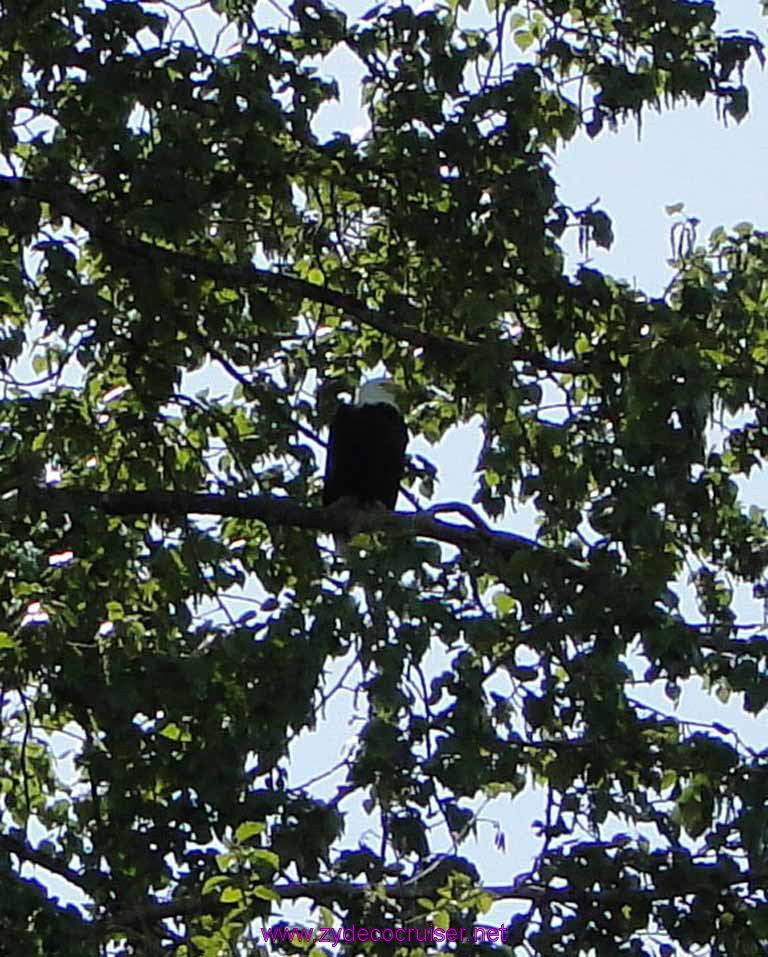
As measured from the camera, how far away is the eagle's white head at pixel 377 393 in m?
6.70

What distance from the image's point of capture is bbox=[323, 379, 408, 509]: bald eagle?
7.23m

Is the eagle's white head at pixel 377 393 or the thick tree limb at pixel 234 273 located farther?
the eagle's white head at pixel 377 393

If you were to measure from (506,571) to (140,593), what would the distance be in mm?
1000

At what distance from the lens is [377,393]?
703cm

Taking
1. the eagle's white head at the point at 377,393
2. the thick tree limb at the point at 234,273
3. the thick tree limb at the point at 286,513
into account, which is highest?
the eagle's white head at the point at 377,393

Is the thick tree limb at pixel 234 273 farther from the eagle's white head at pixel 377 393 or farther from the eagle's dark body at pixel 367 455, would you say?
the eagle's dark body at pixel 367 455

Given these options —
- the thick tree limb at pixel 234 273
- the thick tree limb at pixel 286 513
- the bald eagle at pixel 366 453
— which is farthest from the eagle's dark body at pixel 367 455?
the thick tree limb at pixel 286 513

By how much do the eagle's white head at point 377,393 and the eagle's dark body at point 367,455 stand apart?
0.04 meters

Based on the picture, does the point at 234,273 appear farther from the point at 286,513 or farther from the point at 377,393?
the point at 377,393

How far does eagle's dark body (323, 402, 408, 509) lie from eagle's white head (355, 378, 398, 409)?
36mm

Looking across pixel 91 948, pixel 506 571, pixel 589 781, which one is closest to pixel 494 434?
pixel 506 571

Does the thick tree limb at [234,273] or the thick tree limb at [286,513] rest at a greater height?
the thick tree limb at [234,273]

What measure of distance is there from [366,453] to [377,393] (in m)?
0.46

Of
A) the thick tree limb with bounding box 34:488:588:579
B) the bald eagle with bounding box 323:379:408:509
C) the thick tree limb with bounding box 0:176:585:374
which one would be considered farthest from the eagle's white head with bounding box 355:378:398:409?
the thick tree limb with bounding box 34:488:588:579
